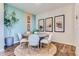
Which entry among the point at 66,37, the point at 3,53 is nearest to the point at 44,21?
the point at 66,37

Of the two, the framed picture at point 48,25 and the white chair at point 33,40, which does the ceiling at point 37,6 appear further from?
the white chair at point 33,40

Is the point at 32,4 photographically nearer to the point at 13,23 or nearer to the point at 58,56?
the point at 13,23

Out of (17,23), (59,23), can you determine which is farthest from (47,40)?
(17,23)

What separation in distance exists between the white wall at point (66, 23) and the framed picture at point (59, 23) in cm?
6

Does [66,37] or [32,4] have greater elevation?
[32,4]

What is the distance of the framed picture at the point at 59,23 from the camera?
71.4 inches

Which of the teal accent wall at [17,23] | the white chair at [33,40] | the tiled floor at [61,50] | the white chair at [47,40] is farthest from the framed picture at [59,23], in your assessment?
the teal accent wall at [17,23]

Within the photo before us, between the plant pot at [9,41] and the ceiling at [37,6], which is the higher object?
the ceiling at [37,6]

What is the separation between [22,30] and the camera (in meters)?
1.82

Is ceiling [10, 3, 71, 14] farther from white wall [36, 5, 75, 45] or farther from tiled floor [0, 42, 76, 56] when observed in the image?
tiled floor [0, 42, 76, 56]

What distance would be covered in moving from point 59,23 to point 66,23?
0.43 ft

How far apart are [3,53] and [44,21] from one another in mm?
980

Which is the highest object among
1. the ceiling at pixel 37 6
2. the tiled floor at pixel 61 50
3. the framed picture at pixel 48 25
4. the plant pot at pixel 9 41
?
Answer: the ceiling at pixel 37 6

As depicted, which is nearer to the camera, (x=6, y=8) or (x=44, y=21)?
(x=6, y=8)
